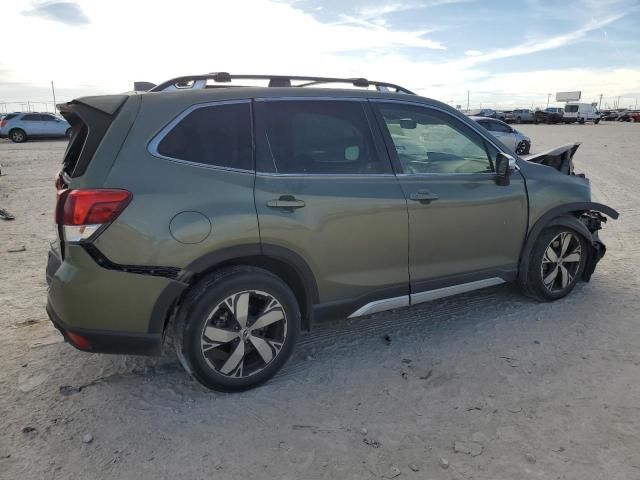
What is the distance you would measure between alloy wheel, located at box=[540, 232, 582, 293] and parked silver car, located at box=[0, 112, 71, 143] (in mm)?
26379

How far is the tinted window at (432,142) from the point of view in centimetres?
367

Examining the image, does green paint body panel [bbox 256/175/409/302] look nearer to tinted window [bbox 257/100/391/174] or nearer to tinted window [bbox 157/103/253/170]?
tinted window [bbox 257/100/391/174]

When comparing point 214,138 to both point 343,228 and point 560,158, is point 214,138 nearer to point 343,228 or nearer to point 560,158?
point 343,228

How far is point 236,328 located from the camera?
309cm

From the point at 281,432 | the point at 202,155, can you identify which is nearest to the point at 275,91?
the point at 202,155

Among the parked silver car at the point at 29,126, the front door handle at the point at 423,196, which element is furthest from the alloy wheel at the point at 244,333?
the parked silver car at the point at 29,126

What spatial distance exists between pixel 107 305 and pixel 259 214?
981 millimetres

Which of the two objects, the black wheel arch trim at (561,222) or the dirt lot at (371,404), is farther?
the black wheel arch trim at (561,222)

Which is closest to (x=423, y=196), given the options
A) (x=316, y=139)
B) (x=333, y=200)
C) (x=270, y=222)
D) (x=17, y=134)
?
(x=333, y=200)

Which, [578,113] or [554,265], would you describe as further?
[578,113]

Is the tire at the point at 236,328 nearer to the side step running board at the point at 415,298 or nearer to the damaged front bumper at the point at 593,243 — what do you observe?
the side step running board at the point at 415,298

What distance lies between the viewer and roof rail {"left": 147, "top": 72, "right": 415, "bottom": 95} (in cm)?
323

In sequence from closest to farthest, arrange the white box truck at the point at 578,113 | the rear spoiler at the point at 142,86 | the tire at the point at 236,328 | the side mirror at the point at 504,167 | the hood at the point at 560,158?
the tire at the point at 236,328
the rear spoiler at the point at 142,86
the side mirror at the point at 504,167
the hood at the point at 560,158
the white box truck at the point at 578,113

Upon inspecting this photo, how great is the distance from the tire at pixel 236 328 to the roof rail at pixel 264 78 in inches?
48.1
